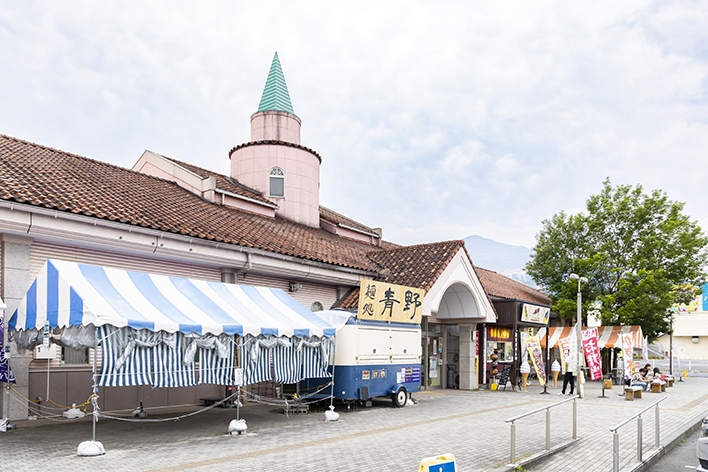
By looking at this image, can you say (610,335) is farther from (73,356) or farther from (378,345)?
(73,356)

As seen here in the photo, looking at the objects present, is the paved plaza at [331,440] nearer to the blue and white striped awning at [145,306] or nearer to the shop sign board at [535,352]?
the blue and white striped awning at [145,306]

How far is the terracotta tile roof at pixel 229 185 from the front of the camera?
817 inches

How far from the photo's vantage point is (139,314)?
32.6ft

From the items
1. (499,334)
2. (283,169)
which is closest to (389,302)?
(283,169)

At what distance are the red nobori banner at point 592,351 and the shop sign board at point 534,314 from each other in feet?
8.04

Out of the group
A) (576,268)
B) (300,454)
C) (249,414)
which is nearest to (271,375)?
(249,414)

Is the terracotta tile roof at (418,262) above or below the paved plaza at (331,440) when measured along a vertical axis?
above

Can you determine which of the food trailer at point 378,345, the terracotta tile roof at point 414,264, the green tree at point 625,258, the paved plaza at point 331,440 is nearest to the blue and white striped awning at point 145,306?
the food trailer at point 378,345

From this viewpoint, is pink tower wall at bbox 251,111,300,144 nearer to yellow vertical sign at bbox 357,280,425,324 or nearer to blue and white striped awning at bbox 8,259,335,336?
yellow vertical sign at bbox 357,280,425,324

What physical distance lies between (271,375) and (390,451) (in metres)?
3.85

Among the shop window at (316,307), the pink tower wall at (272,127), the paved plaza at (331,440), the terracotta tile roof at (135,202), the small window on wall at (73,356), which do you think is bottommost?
the paved plaza at (331,440)

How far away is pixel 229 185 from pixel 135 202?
7.07 m

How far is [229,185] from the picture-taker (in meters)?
21.6

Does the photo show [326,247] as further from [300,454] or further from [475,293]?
[300,454]
